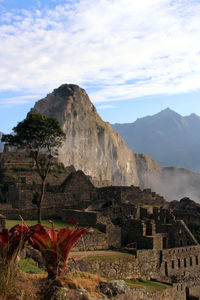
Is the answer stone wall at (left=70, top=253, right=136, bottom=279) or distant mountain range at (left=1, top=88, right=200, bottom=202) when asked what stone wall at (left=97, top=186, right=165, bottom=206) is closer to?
stone wall at (left=70, top=253, right=136, bottom=279)

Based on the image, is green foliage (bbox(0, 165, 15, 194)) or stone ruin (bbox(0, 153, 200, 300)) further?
green foliage (bbox(0, 165, 15, 194))

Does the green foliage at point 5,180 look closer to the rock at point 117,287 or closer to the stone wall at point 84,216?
the stone wall at point 84,216

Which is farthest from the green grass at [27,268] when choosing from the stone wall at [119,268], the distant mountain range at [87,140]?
the distant mountain range at [87,140]

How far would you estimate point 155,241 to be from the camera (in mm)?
23031

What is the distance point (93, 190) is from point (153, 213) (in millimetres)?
8275

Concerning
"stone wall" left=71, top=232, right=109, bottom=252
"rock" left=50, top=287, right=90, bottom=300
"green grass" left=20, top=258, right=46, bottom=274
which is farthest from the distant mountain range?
"rock" left=50, top=287, right=90, bottom=300

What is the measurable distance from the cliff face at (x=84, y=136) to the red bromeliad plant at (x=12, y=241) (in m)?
131

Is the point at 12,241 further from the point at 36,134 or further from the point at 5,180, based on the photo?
the point at 5,180

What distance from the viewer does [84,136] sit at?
528ft

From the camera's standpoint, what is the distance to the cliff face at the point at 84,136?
15338 centimetres

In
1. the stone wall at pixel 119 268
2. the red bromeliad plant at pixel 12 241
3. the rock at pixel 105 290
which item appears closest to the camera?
the red bromeliad plant at pixel 12 241

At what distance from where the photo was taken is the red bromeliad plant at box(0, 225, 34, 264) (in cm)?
736

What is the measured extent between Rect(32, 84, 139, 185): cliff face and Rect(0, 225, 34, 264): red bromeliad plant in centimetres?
13080

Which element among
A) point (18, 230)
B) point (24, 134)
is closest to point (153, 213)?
point (24, 134)
